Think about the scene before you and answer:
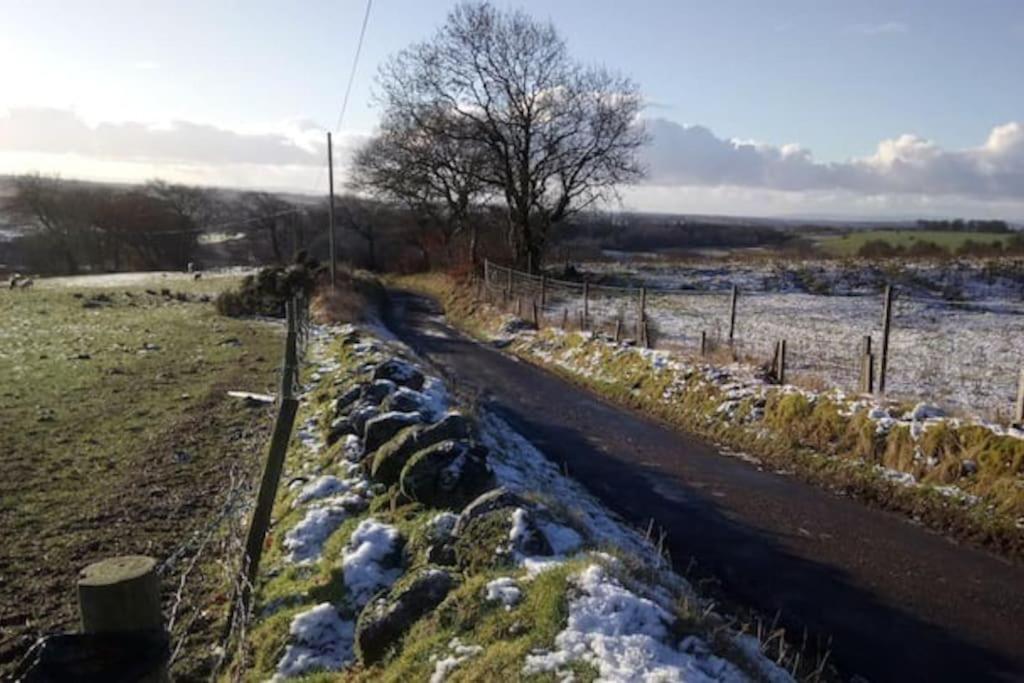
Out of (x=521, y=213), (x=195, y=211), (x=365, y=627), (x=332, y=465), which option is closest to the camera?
(x=365, y=627)

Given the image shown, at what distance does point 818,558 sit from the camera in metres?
8.95

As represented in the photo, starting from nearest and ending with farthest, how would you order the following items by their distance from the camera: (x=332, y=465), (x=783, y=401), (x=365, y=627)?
(x=365, y=627)
(x=332, y=465)
(x=783, y=401)

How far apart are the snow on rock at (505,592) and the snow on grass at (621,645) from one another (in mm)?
414

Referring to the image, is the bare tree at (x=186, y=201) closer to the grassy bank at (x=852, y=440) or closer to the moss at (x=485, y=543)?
the grassy bank at (x=852, y=440)

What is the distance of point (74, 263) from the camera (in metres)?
69.6

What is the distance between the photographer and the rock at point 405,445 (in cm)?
848

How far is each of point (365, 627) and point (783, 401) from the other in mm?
10107

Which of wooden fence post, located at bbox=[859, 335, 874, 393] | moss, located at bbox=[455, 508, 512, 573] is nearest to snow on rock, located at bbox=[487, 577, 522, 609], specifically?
moss, located at bbox=[455, 508, 512, 573]

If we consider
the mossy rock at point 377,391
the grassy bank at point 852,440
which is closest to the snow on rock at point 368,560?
the mossy rock at point 377,391

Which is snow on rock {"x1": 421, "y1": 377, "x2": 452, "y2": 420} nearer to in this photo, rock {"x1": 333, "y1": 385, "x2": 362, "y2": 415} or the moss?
rock {"x1": 333, "y1": 385, "x2": 362, "y2": 415}

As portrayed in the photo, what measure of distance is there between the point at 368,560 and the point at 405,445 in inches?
82.2

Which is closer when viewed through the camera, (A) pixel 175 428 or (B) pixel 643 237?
(A) pixel 175 428

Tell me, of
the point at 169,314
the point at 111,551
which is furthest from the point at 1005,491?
the point at 169,314

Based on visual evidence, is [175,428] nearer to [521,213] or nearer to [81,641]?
[81,641]
